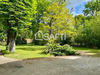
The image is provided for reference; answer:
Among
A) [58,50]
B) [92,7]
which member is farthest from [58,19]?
[92,7]

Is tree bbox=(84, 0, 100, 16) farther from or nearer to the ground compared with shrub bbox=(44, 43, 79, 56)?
farther from the ground

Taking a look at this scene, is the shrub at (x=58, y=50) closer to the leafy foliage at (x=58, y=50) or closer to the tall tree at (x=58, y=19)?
the leafy foliage at (x=58, y=50)

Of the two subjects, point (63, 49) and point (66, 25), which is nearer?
point (63, 49)

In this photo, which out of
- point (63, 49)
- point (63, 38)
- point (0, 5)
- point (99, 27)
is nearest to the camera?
point (0, 5)

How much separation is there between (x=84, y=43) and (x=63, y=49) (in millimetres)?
9938

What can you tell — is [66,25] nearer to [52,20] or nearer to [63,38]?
[52,20]

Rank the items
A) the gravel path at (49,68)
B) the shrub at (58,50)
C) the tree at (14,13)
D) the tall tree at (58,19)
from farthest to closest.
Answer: the tall tree at (58,19) < the shrub at (58,50) < the tree at (14,13) < the gravel path at (49,68)

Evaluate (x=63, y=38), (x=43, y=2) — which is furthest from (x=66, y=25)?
(x=43, y=2)

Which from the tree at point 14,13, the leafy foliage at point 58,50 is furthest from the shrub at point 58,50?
the tree at point 14,13

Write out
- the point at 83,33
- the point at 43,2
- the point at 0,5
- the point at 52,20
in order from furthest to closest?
the point at 43,2 < the point at 83,33 < the point at 52,20 < the point at 0,5

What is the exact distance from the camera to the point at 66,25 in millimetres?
13867

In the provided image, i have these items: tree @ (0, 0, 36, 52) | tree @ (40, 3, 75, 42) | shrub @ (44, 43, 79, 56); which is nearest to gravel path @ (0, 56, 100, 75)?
shrub @ (44, 43, 79, 56)

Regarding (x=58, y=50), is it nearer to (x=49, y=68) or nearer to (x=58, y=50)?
(x=58, y=50)

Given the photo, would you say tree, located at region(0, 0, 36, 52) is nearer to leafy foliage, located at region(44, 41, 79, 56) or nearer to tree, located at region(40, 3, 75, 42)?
leafy foliage, located at region(44, 41, 79, 56)
